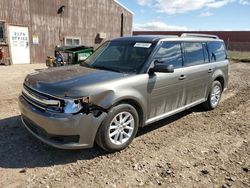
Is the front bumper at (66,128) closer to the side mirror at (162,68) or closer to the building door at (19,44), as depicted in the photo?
the side mirror at (162,68)

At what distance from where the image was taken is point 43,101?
3.56 m

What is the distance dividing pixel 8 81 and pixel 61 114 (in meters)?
6.71

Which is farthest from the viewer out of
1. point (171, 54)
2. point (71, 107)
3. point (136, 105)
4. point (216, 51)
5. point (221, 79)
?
point (221, 79)

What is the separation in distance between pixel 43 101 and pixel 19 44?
12890 millimetres

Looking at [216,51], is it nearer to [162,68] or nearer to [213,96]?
[213,96]

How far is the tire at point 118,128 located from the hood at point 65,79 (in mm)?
505

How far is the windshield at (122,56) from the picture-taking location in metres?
4.37

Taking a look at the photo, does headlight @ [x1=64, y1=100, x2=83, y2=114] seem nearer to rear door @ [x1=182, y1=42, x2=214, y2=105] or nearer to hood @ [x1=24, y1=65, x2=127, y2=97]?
hood @ [x1=24, y1=65, x2=127, y2=97]

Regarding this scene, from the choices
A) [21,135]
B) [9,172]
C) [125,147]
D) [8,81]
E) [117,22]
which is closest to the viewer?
[9,172]

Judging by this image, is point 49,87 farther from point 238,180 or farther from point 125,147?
point 238,180

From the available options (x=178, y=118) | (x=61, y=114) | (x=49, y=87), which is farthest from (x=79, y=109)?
(x=178, y=118)

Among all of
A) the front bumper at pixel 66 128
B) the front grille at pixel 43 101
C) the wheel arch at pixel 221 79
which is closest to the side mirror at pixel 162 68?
the front bumper at pixel 66 128

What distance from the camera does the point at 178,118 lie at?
570 cm

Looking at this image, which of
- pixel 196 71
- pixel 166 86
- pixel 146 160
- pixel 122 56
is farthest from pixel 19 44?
pixel 146 160
